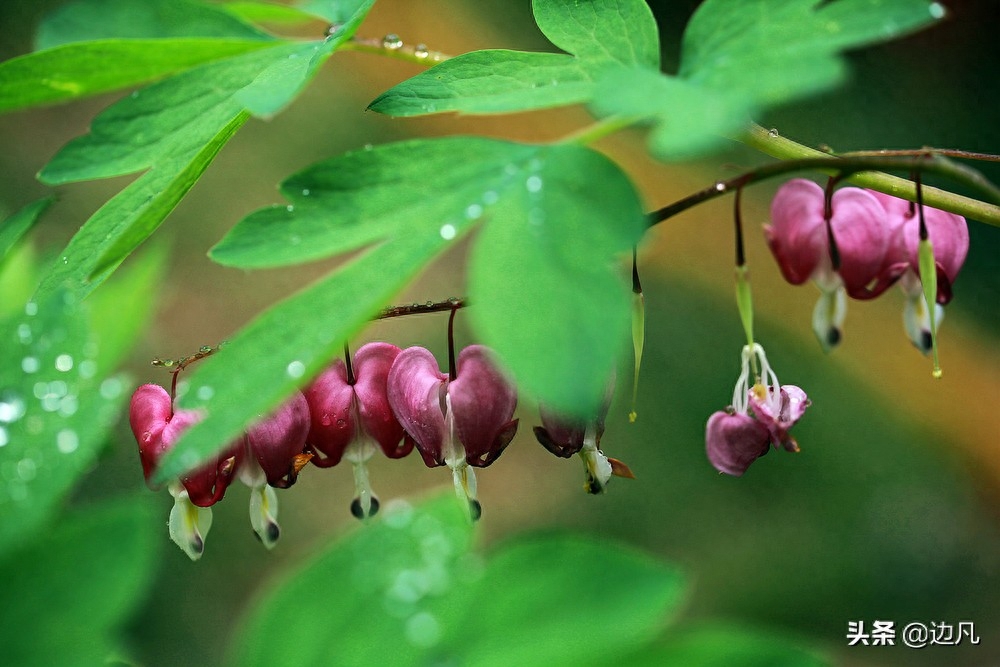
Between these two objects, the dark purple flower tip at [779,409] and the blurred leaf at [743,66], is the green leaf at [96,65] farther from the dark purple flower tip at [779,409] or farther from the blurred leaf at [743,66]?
the dark purple flower tip at [779,409]

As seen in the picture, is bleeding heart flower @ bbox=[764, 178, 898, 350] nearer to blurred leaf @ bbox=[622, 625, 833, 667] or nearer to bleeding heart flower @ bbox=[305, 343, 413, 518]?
bleeding heart flower @ bbox=[305, 343, 413, 518]

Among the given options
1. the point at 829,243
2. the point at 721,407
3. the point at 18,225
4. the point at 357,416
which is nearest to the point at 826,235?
the point at 829,243

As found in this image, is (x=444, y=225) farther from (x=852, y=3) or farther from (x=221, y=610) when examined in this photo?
(x=221, y=610)

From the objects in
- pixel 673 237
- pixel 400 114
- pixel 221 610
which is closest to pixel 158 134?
pixel 400 114

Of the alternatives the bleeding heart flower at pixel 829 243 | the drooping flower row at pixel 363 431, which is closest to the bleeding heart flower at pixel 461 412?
the drooping flower row at pixel 363 431

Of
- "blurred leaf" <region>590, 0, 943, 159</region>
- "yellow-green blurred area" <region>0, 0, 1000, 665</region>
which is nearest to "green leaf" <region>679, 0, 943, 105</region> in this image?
"blurred leaf" <region>590, 0, 943, 159</region>

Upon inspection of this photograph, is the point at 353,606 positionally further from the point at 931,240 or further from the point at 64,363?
the point at 931,240
